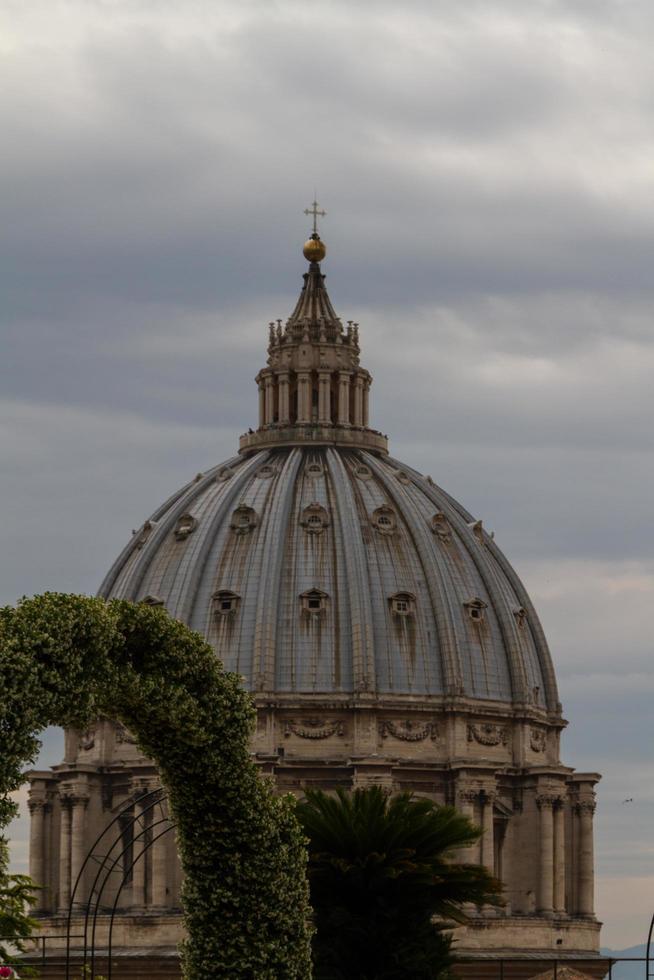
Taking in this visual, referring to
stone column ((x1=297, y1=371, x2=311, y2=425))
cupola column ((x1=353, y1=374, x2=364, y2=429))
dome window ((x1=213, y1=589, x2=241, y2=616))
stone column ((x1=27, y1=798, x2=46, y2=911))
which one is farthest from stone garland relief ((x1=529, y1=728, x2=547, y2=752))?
stone column ((x1=27, y1=798, x2=46, y2=911))

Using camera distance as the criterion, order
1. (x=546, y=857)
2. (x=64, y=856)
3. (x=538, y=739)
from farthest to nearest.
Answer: (x=538, y=739) < (x=546, y=857) < (x=64, y=856)

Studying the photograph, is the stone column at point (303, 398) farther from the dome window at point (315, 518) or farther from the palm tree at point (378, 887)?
the palm tree at point (378, 887)

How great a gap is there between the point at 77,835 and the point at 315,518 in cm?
1812

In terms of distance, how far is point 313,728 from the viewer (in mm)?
122375

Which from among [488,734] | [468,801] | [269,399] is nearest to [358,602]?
[488,734]

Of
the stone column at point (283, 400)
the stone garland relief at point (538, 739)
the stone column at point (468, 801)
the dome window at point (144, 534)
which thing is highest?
the stone column at point (283, 400)

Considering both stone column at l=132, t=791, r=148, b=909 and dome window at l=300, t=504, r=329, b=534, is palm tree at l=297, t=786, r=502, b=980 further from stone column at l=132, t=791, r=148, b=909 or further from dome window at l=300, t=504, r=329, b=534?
dome window at l=300, t=504, r=329, b=534

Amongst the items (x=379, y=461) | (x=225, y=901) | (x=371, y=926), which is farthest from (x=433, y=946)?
(x=379, y=461)

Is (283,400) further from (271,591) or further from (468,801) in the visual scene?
(468,801)

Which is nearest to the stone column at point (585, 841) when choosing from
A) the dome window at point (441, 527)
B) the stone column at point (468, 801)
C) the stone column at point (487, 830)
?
the stone column at point (487, 830)

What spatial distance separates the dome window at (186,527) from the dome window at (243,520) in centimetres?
184

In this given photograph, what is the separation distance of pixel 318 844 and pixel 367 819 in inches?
49.6

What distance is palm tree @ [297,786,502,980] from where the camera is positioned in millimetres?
57688

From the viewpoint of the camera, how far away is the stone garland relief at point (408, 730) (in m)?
123
